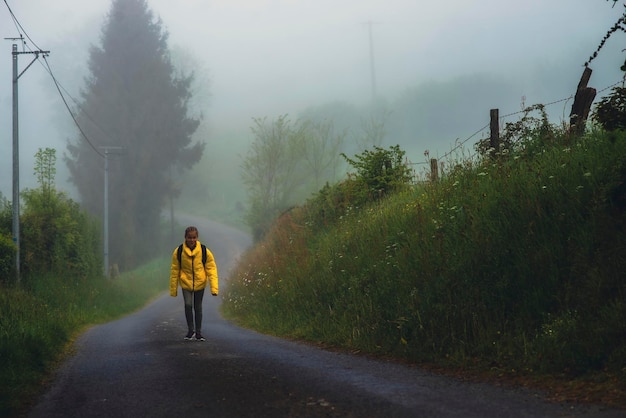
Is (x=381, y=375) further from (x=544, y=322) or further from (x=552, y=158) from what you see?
(x=552, y=158)

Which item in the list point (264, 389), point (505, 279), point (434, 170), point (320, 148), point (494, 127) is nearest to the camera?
point (264, 389)

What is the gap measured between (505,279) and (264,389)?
404 centimetres

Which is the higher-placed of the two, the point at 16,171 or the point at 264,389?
the point at 16,171

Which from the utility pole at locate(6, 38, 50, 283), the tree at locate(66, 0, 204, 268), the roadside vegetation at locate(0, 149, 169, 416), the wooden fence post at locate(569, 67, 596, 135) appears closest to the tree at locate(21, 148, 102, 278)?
the roadside vegetation at locate(0, 149, 169, 416)

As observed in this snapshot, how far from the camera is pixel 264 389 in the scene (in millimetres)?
8297

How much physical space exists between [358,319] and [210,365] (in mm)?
3430

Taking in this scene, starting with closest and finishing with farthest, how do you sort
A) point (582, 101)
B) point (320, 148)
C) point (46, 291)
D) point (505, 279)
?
point (505, 279) → point (582, 101) → point (46, 291) → point (320, 148)

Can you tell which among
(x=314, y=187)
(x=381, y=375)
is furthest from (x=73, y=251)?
(x=314, y=187)

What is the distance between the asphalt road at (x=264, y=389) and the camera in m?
7.18

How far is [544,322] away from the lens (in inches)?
379

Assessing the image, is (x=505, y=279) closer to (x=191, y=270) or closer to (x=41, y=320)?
(x=191, y=270)

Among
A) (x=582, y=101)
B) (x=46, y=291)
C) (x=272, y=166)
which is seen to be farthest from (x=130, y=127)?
(x=582, y=101)

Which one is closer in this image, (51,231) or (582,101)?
(582,101)

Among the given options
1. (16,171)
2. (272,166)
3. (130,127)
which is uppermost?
(130,127)
